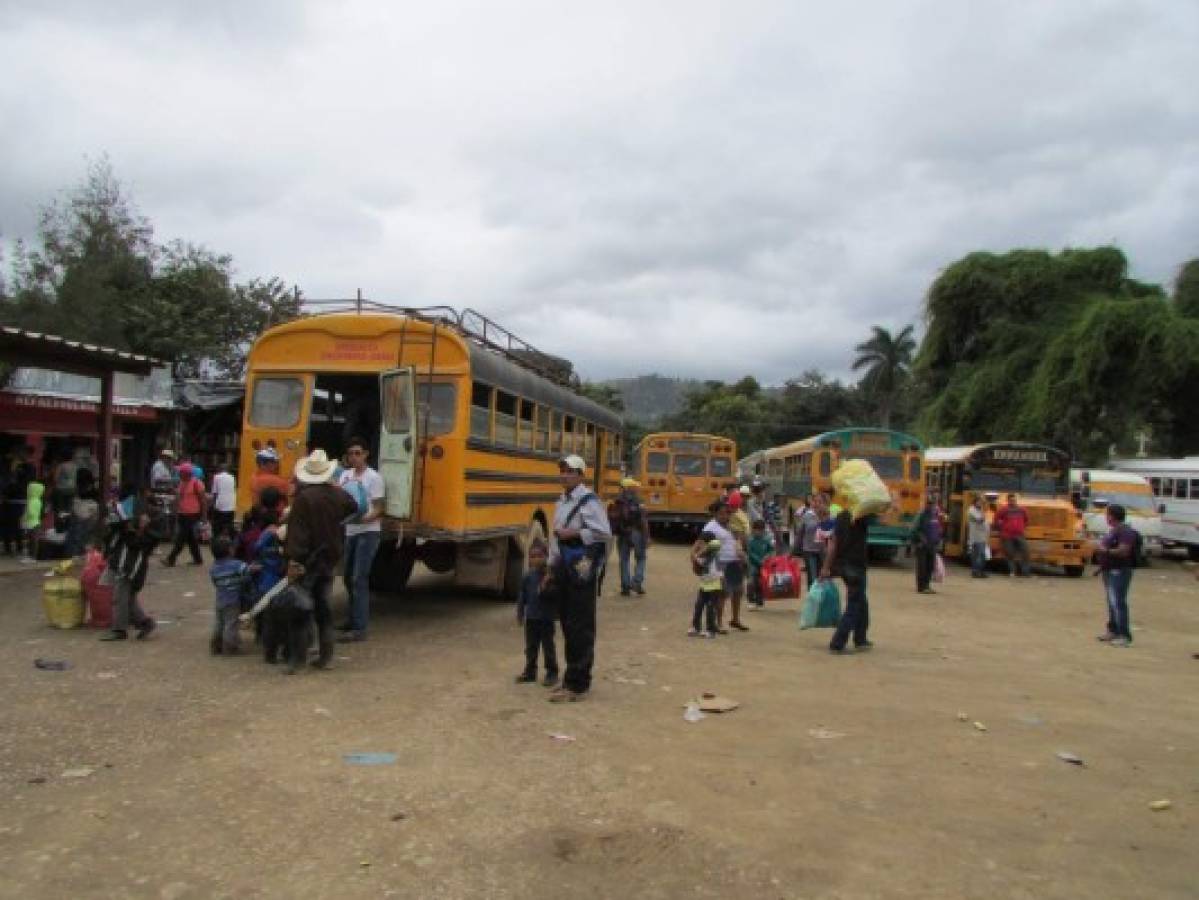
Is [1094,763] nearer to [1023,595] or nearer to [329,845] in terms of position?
[329,845]

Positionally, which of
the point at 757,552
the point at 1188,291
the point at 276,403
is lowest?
the point at 757,552

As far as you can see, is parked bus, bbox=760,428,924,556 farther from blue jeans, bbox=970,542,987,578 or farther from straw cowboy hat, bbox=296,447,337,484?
straw cowboy hat, bbox=296,447,337,484

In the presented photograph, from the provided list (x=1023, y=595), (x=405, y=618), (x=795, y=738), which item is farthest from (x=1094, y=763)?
(x=1023, y=595)

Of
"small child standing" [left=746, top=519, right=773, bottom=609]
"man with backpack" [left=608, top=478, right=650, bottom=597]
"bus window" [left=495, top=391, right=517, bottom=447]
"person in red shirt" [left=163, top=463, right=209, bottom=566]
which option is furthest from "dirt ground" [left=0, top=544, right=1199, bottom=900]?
"person in red shirt" [left=163, top=463, right=209, bottom=566]

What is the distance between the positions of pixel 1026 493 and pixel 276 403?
16279mm

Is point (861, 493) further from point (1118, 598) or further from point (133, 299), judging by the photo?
point (133, 299)

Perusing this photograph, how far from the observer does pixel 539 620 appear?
716cm

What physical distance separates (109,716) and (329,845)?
2.63 meters

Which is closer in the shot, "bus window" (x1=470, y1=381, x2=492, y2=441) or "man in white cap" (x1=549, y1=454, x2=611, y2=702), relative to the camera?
"man in white cap" (x1=549, y1=454, x2=611, y2=702)

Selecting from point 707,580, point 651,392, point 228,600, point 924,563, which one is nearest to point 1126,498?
point 924,563

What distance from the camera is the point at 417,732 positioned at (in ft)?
19.3

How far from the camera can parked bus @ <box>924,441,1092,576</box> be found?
1936cm

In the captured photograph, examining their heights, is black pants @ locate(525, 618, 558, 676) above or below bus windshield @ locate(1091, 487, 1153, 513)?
below

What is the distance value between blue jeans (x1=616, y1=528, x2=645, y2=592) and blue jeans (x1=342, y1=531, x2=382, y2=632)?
4.79 meters
